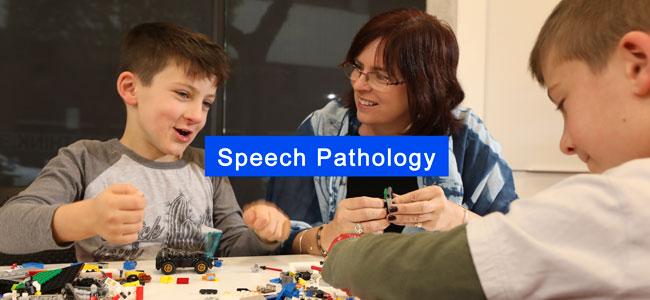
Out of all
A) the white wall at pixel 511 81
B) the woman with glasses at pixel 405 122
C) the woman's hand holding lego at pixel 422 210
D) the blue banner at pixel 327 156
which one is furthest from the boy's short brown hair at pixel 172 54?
the white wall at pixel 511 81

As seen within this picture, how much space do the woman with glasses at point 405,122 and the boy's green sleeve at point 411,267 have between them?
673 mm

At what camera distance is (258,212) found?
1025mm

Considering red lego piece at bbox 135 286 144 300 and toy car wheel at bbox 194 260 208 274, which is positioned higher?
red lego piece at bbox 135 286 144 300

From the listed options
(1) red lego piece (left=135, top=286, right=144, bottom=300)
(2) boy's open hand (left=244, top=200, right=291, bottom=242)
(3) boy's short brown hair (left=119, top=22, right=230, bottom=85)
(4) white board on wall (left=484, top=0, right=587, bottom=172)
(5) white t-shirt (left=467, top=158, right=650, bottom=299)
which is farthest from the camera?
(4) white board on wall (left=484, top=0, right=587, bottom=172)

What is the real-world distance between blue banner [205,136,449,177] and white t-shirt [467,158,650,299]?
804 millimetres

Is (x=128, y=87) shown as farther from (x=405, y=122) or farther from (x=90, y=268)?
(x=405, y=122)

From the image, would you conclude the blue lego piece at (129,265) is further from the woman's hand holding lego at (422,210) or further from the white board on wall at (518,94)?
the white board on wall at (518,94)

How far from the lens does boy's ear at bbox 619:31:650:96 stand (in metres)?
0.43

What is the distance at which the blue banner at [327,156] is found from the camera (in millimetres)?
1188

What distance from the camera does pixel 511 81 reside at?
2.12 meters

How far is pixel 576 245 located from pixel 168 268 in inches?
23.4

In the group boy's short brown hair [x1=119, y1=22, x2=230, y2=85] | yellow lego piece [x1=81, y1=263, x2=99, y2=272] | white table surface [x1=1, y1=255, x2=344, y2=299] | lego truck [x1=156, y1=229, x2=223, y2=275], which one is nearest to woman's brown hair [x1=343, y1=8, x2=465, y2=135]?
boy's short brown hair [x1=119, y1=22, x2=230, y2=85]

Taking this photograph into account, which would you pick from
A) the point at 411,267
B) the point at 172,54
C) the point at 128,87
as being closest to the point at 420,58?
the point at 172,54

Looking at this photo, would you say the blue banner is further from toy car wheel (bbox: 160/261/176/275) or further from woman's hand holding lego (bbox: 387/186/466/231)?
toy car wheel (bbox: 160/261/176/275)
